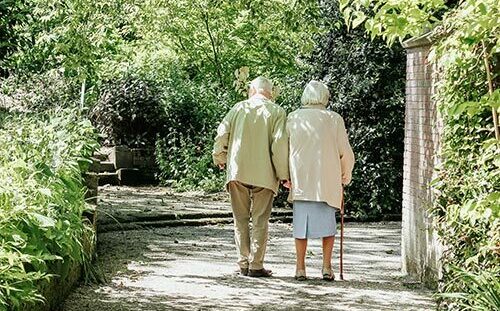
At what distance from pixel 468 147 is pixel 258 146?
2.78m

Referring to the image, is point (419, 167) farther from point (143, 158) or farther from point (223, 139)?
point (143, 158)

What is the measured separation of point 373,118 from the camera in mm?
14555

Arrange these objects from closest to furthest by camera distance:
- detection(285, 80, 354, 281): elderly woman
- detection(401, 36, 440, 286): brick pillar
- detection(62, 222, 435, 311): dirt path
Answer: detection(62, 222, 435, 311): dirt path, detection(401, 36, 440, 286): brick pillar, detection(285, 80, 354, 281): elderly woman

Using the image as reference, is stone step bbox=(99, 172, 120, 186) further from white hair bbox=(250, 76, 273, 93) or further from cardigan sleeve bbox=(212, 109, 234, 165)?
white hair bbox=(250, 76, 273, 93)

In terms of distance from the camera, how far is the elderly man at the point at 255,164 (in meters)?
8.74

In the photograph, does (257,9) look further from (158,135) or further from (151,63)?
(151,63)

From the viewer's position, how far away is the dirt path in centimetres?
741

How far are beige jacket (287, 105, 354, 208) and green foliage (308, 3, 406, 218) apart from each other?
5.77 metres

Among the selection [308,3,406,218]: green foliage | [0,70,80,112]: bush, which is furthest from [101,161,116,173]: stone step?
[308,3,406,218]: green foliage

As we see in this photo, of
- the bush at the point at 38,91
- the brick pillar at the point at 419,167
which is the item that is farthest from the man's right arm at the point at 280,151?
the bush at the point at 38,91

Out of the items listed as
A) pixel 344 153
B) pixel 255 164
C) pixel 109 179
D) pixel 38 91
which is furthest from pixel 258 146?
pixel 38 91

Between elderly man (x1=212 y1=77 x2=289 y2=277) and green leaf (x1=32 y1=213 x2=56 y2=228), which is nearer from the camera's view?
green leaf (x1=32 y1=213 x2=56 y2=228)

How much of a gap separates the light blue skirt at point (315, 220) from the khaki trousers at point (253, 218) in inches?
14.5

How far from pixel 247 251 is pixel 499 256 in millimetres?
3622
